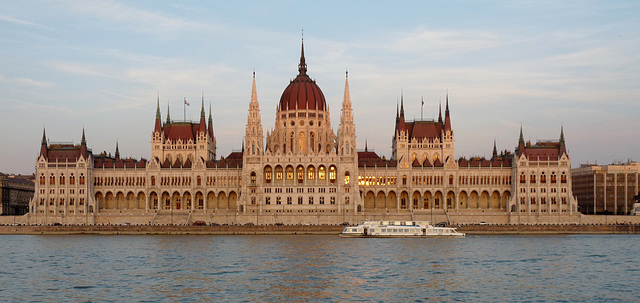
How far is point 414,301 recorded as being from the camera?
61.2 meters

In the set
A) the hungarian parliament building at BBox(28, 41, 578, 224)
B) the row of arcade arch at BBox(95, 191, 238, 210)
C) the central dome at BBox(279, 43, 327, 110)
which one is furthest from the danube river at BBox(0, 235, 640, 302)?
the central dome at BBox(279, 43, 327, 110)

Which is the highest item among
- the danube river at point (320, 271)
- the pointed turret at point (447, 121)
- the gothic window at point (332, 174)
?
the pointed turret at point (447, 121)

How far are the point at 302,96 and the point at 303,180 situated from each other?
62.9ft

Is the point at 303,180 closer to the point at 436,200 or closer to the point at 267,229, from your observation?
the point at 267,229

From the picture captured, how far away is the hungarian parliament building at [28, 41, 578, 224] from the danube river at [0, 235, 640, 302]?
117ft

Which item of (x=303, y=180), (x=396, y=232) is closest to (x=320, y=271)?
(x=396, y=232)

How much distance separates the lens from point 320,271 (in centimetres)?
7831

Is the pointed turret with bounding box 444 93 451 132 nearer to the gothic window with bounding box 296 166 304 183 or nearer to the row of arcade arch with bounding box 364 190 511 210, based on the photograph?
the row of arcade arch with bounding box 364 190 511 210

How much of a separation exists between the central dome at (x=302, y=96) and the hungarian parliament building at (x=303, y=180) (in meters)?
0.23

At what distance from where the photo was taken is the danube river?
64.3 m

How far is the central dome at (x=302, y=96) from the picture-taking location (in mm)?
167625

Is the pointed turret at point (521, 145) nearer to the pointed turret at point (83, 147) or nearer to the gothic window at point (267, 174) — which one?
the gothic window at point (267, 174)

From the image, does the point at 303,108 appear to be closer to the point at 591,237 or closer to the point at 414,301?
the point at 591,237

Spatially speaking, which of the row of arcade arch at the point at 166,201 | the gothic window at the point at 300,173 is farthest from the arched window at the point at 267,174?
the row of arcade arch at the point at 166,201
